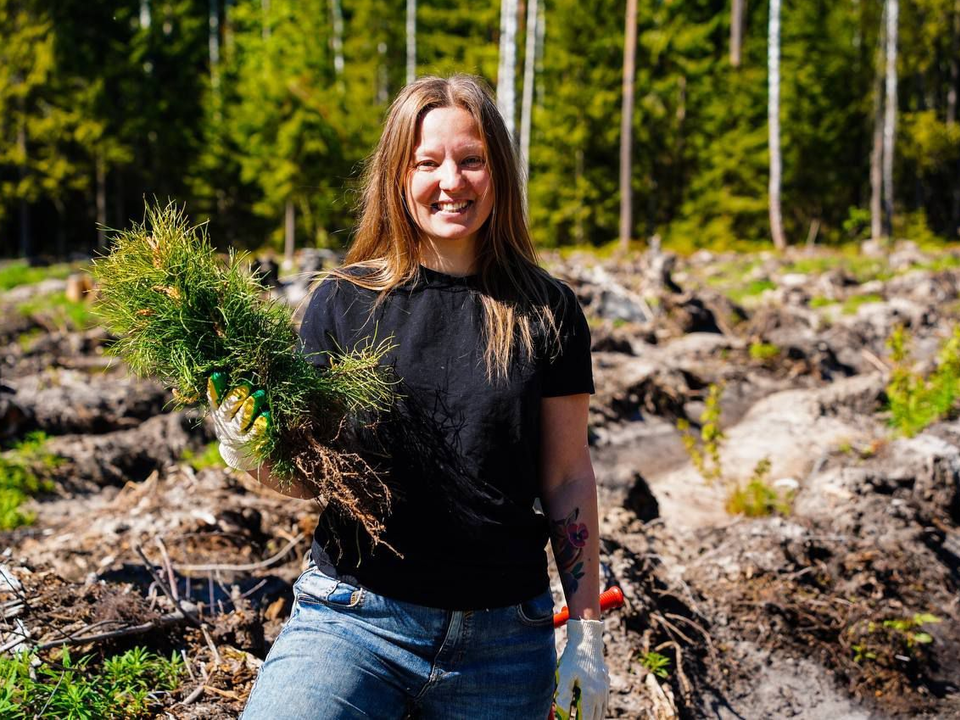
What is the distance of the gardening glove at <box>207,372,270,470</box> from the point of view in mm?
1706

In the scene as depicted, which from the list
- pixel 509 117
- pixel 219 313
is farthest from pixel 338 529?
pixel 509 117

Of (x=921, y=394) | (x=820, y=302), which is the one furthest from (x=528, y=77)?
(x=921, y=394)

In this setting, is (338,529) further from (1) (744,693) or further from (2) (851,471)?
(2) (851,471)

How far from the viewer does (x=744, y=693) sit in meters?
3.17

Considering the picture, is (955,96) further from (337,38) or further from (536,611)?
(536,611)

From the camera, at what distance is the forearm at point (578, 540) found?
1961 millimetres

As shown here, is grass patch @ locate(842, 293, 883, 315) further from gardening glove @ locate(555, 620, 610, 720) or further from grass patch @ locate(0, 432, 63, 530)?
gardening glove @ locate(555, 620, 610, 720)

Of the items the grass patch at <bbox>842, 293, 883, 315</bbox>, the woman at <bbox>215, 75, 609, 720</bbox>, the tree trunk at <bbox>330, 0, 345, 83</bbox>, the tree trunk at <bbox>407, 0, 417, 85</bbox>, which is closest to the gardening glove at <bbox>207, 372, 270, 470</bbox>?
the woman at <bbox>215, 75, 609, 720</bbox>

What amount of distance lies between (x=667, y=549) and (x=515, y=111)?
18991mm

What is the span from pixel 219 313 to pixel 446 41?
23.2 meters

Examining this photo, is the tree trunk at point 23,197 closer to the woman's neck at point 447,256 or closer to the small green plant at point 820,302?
the small green plant at point 820,302

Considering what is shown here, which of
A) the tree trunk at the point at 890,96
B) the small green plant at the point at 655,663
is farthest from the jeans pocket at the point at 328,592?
the tree trunk at the point at 890,96

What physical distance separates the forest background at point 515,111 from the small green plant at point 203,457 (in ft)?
48.7

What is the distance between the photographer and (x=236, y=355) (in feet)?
5.64
